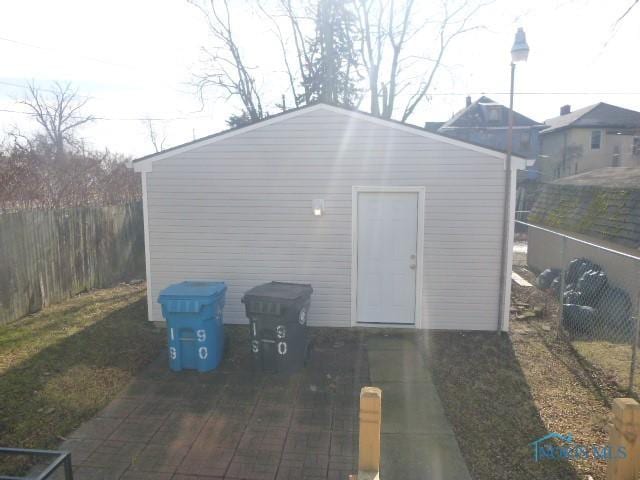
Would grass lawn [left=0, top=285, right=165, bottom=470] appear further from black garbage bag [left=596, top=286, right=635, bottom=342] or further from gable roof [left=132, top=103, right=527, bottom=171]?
black garbage bag [left=596, top=286, right=635, bottom=342]

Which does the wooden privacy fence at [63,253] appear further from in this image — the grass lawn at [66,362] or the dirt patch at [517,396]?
the dirt patch at [517,396]

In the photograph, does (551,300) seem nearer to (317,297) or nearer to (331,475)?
(317,297)

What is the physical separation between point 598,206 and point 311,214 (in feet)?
21.2

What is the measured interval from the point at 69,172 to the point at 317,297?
1087 centimetres

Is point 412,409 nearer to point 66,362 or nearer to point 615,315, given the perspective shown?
point 66,362

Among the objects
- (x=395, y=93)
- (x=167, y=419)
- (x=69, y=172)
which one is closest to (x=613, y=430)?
(x=167, y=419)

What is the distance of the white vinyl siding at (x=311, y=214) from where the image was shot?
265 inches

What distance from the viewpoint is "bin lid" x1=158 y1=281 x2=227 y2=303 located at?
211 inches

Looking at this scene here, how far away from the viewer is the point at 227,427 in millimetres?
4270

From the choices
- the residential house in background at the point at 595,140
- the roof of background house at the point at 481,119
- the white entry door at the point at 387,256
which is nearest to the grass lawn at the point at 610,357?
the white entry door at the point at 387,256

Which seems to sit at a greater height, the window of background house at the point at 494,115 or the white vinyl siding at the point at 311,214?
the window of background house at the point at 494,115

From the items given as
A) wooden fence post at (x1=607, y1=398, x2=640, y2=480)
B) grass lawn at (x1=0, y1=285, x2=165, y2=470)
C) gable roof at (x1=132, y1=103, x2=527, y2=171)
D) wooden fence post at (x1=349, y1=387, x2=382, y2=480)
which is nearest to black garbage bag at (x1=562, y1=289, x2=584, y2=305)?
gable roof at (x1=132, y1=103, x2=527, y2=171)

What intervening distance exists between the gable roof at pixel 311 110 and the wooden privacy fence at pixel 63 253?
8.60 ft

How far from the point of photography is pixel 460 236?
6.82m
